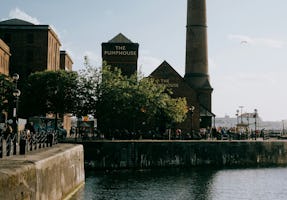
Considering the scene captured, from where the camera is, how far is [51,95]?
62469mm

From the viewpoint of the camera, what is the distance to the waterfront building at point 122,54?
7619 cm

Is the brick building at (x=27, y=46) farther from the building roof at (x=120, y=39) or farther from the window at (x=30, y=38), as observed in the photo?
the building roof at (x=120, y=39)

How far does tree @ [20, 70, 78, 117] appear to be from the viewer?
6247 cm

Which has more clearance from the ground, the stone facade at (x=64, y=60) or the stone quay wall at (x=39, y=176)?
the stone facade at (x=64, y=60)

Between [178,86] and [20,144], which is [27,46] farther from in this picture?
[20,144]

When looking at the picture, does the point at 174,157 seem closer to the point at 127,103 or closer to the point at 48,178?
the point at 127,103

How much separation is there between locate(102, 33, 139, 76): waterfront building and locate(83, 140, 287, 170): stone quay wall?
22565 mm

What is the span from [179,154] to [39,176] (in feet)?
115

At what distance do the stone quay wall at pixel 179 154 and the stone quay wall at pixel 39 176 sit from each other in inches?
625

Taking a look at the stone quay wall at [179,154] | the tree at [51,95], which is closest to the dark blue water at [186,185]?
the stone quay wall at [179,154]

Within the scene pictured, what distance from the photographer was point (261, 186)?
4262 centimetres

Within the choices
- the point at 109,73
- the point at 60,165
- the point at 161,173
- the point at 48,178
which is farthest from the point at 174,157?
the point at 48,178

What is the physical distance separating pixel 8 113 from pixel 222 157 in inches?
1305

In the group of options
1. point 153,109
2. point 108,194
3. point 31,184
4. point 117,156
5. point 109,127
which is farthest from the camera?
point 109,127
